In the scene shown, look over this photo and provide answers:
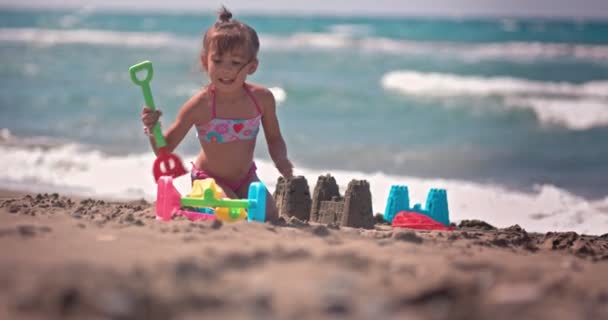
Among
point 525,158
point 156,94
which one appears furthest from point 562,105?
point 156,94

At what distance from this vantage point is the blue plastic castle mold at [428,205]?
524 centimetres

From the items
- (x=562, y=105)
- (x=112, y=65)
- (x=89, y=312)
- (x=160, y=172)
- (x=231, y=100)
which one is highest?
(x=112, y=65)

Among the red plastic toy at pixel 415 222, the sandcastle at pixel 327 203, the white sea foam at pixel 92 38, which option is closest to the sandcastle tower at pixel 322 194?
the sandcastle at pixel 327 203

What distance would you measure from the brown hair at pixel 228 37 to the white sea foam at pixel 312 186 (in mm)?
2242

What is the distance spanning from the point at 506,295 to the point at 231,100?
237 cm

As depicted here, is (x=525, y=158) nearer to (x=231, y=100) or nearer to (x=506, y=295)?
(x=231, y=100)

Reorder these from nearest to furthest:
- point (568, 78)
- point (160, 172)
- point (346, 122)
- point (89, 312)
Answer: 1. point (89, 312)
2. point (160, 172)
3. point (346, 122)
4. point (568, 78)

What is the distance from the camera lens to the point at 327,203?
5016 mm

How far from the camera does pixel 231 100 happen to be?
15.6 feet

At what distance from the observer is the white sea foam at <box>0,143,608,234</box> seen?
6.27m

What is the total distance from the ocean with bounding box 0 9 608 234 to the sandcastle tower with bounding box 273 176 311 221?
0.78 meters

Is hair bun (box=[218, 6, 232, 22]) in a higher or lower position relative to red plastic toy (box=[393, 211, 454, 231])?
higher

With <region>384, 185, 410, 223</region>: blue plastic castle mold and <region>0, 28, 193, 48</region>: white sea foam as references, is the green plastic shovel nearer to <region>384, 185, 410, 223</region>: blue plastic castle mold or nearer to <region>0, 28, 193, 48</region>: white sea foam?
<region>384, 185, 410, 223</region>: blue plastic castle mold

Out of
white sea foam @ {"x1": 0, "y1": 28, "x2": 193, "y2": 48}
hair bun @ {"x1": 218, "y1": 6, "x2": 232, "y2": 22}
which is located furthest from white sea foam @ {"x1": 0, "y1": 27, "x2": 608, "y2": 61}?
hair bun @ {"x1": 218, "y1": 6, "x2": 232, "y2": 22}
